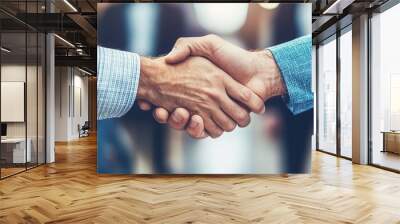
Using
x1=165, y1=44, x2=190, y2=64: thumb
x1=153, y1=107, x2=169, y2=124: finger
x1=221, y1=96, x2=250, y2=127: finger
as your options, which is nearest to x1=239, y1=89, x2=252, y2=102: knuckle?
x1=221, y1=96, x2=250, y2=127: finger

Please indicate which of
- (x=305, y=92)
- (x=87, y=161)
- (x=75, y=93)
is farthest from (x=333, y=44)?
(x=75, y=93)

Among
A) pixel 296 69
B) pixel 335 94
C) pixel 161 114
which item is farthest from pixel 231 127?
pixel 335 94

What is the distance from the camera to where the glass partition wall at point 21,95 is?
6.57 meters

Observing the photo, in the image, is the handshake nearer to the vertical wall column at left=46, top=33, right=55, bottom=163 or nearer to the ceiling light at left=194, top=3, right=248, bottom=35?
the ceiling light at left=194, top=3, right=248, bottom=35

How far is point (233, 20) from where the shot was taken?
645cm

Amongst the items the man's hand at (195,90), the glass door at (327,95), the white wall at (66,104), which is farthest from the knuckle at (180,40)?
the white wall at (66,104)

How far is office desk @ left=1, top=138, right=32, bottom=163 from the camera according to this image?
6723 millimetres

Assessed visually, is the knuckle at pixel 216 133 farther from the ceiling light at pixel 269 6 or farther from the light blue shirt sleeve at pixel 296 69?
the ceiling light at pixel 269 6

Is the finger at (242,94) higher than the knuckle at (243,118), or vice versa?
the finger at (242,94)

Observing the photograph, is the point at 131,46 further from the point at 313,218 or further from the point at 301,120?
the point at 313,218

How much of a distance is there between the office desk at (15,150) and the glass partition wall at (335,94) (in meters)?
7.06

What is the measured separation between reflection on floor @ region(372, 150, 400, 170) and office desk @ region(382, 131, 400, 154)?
109 mm

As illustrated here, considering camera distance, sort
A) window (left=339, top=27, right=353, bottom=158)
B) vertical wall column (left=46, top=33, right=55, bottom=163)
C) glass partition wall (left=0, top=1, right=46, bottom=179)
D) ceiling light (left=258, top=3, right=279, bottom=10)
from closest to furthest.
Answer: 1. ceiling light (left=258, top=3, right=279, bottom=10)
2. glass partition wall (left=0, top=1, right=46, bottom=179)
3. vertical wall column (left=46, top=33, right=55, bottom=163)
4. window (left=339, top=27, right=353, bottom=158)

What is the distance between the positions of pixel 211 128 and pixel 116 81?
178 cm
